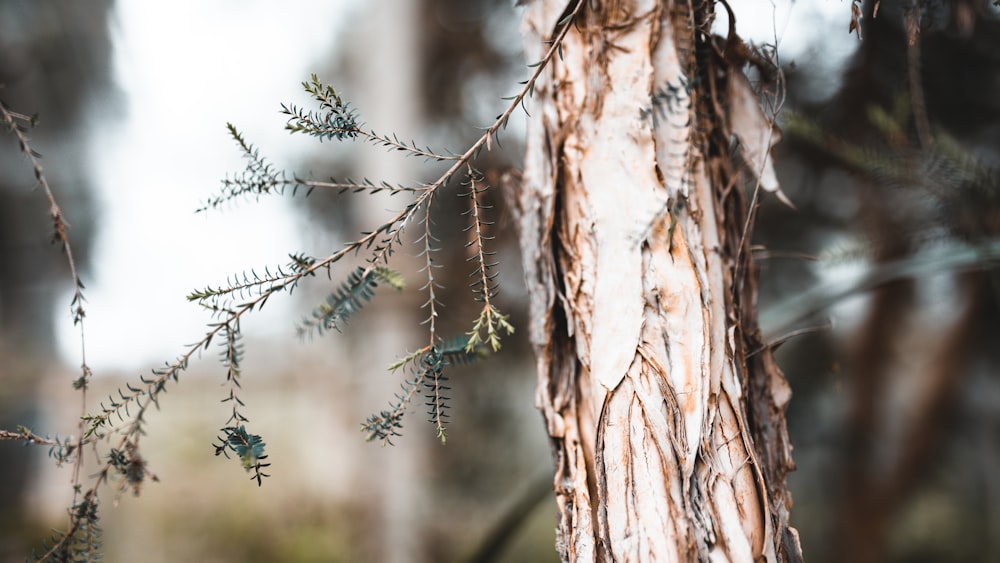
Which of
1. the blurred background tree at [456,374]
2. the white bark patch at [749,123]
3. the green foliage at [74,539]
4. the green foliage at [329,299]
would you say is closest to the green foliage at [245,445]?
the green foliage at [329,299]

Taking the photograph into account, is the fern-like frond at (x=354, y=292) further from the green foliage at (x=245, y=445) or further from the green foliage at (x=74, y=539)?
the green foliage at (x=74, y=539)

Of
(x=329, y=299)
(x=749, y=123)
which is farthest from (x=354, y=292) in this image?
(x=749, y=123)

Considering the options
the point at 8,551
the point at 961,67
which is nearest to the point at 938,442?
the point at 961,67

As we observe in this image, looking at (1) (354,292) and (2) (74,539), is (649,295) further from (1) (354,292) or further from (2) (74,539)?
(2) (74,539)

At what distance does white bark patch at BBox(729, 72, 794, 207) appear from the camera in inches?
16.9

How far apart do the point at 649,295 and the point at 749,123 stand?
0.18m

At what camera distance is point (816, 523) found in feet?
6.10

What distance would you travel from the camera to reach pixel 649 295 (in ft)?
1.19

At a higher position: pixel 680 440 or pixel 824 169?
pixel 824 169

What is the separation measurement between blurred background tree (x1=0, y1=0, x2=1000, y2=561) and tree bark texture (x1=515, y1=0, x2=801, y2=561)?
89cm

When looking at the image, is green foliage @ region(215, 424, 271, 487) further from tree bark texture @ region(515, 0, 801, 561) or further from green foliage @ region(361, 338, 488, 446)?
tree bark texture @ region(515, 0, 801, 561)

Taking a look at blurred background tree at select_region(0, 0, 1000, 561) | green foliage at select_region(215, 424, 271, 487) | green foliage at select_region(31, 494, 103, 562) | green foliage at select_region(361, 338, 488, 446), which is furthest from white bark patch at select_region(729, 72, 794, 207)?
blurred background tree at select_region(0, 0, 1000, 561)

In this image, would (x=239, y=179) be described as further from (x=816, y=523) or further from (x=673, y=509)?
(x=816, y=523)

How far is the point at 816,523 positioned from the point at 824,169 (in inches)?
47.2
